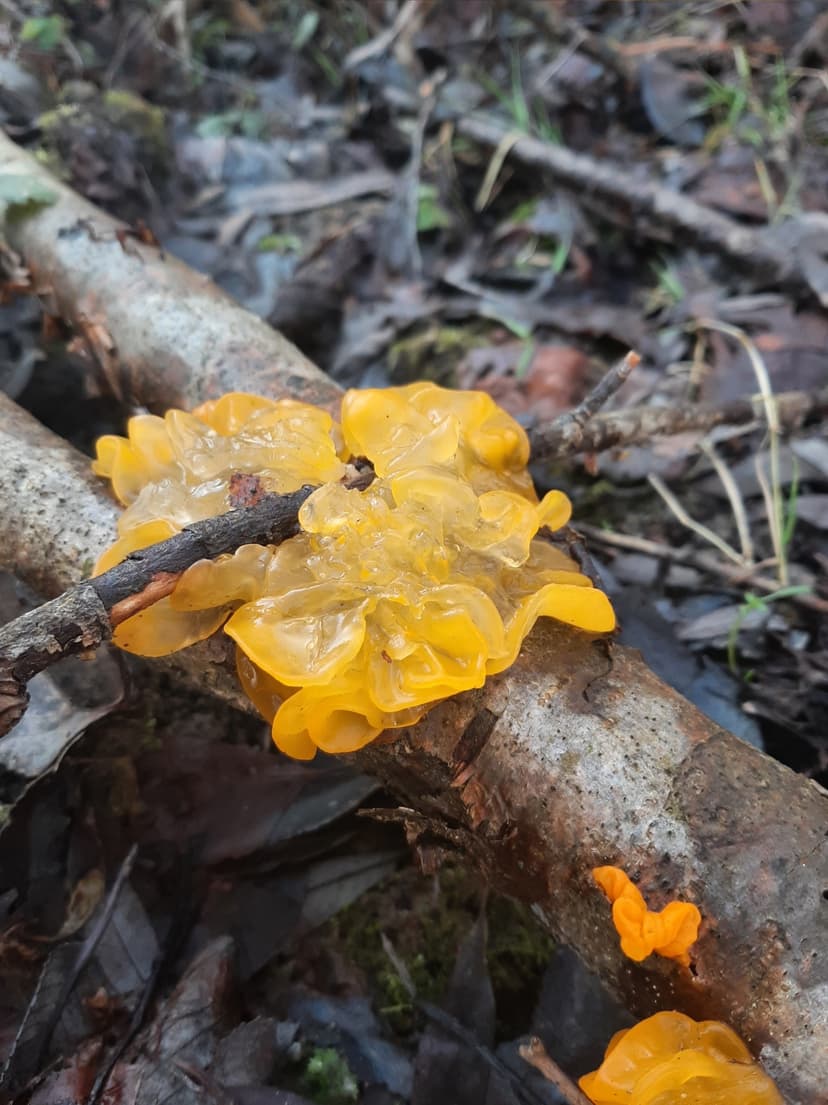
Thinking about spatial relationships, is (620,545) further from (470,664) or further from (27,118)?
(27,118)

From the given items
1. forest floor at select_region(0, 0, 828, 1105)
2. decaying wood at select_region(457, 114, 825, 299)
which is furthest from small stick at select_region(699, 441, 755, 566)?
decaying wood at select_region(457, 114, 825, 299)

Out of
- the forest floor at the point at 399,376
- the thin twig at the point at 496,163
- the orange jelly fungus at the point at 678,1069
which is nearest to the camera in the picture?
the orange jelly fungus at the point at 678,1069

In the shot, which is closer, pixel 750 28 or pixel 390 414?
pixel 390 414

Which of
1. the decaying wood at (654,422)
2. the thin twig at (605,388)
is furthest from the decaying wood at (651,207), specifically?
the thin twig at (605,388)

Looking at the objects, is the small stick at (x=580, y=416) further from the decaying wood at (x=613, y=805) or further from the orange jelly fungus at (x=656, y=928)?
the orange jelly fungus at (x=656, y=928)

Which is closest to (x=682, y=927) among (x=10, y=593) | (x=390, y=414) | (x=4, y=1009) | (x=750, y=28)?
(x=390, y=414)

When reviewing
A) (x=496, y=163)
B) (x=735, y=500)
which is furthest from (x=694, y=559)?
(x=496, y=163)
